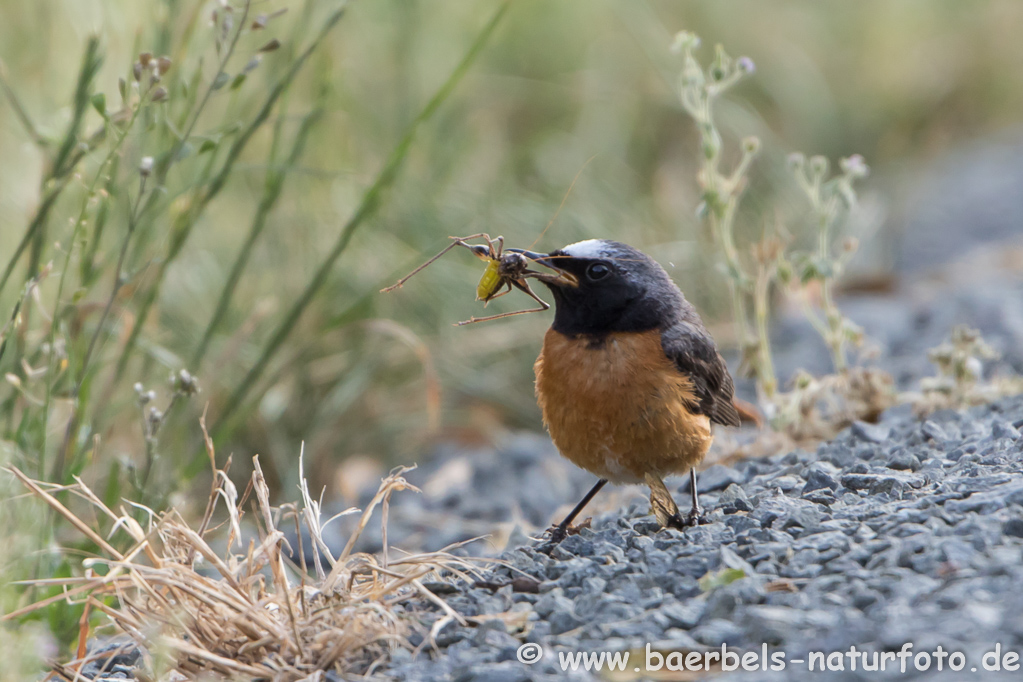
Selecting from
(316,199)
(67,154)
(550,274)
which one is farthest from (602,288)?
(316,199)

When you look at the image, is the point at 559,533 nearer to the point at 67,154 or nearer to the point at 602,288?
the point at 602,288

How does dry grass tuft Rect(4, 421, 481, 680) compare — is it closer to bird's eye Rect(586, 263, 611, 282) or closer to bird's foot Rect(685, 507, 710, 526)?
bird's foot Rect(685, 507, 710, 526)

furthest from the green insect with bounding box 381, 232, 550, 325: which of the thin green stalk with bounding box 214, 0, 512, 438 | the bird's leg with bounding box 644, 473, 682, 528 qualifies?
the bird's leg with bounding box 644, 473, 682, 528

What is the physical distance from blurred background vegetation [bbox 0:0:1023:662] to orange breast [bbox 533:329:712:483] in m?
0.89

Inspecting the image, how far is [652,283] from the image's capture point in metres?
3.33

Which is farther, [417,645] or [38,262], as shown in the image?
[38,262]

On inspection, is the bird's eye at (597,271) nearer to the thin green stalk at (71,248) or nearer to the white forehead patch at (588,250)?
the white forehead patch at (588,250)

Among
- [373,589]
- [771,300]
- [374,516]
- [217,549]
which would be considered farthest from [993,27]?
[373,589]

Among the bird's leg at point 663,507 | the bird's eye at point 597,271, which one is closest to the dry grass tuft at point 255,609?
the bird's leg at point 663,507

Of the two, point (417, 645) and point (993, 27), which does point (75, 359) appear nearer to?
point (417, 645)

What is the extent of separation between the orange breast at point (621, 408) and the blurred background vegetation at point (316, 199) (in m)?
0.89

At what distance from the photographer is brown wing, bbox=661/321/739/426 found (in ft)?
10.7

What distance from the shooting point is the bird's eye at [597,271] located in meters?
3.23

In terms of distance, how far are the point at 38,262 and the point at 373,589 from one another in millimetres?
1610
